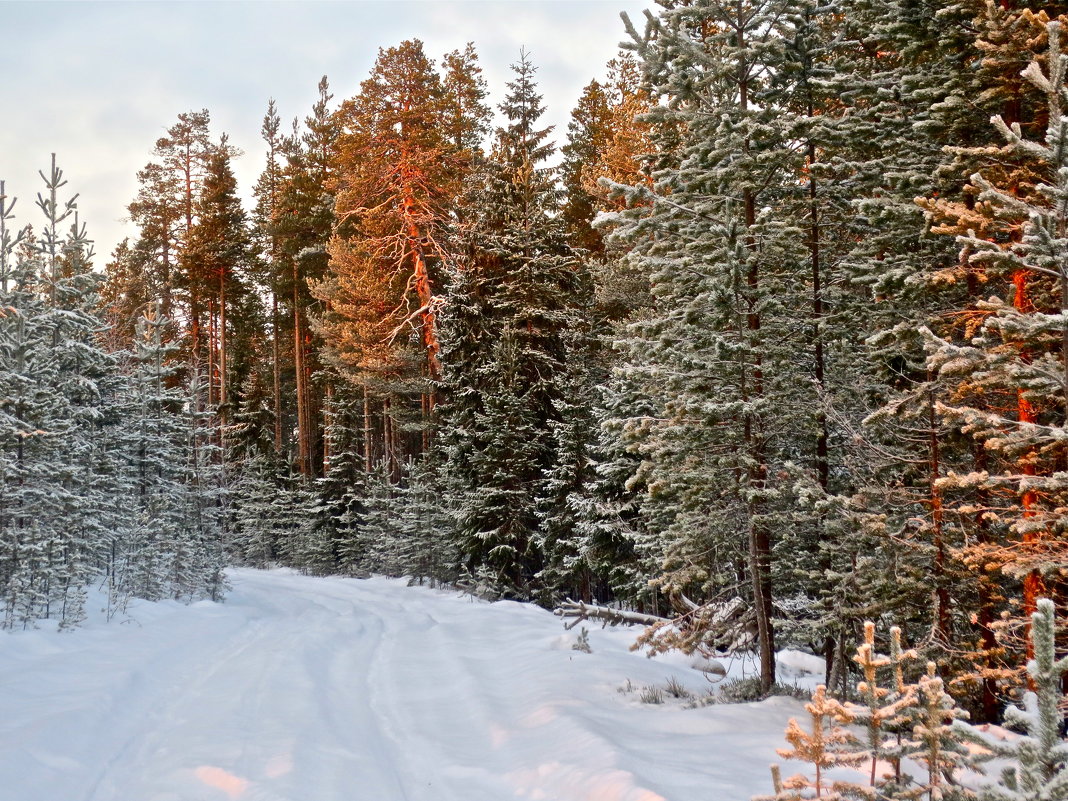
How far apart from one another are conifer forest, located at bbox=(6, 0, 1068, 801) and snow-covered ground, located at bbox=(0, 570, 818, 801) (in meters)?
1.24

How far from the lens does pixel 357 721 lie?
8.72 metres

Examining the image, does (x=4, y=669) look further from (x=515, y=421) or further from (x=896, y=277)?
(x=515, y=421)

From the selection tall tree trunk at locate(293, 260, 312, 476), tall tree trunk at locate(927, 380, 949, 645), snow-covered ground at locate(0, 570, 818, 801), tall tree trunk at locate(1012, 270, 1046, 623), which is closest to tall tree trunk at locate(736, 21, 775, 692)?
snow-covered ground at locate(0, 570, 818, 801)

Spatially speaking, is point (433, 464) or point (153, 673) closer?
point (153, 673)

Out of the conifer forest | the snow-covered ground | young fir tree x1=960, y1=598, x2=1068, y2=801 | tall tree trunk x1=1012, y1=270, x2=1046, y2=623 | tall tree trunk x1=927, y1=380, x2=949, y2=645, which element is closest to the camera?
young fir tree x1=960, y1=598, x2=1068, y2=801

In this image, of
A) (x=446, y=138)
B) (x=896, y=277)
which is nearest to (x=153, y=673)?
(x=896, y=277)

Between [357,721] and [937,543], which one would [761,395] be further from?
[357,721]

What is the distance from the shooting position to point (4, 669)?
9562 mm

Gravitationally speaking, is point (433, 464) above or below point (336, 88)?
below

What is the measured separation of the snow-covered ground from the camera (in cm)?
653

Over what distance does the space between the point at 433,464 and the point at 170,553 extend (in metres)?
10.8

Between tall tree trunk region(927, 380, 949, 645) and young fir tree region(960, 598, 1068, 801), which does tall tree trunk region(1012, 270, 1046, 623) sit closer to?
tall tree trunk region(927, 380, 949, 645)

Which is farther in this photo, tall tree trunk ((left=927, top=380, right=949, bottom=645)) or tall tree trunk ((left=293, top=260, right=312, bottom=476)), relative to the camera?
tall tree trunk ((left=293, top=260, right=312, bottom=476))

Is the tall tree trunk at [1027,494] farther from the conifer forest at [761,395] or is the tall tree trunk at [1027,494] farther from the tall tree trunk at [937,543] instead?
the tall tree trunk at [937,543]
